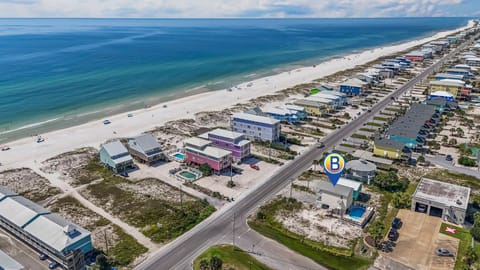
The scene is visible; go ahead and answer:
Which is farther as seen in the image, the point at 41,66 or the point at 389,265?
the point at 41,66

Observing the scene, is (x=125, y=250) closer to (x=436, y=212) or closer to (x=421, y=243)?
(x=421, y=243)

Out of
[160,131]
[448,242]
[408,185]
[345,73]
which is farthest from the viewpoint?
A: [345,73]

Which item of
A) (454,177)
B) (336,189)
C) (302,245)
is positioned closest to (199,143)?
(336,189)

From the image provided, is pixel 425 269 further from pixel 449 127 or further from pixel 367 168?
pixel 449 127

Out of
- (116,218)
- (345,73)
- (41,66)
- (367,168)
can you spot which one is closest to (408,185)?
(367,168)

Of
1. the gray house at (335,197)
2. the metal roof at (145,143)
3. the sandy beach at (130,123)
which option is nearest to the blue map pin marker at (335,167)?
the gray house at (335,197)

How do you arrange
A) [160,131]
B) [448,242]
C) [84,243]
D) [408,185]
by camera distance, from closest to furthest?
1. [84,243]
2. [448,242]
3. [408,185]
4. [160,131]

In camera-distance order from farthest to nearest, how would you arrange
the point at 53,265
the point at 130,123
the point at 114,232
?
the point at 130,123, the point at 114,232, the point at 53,265
